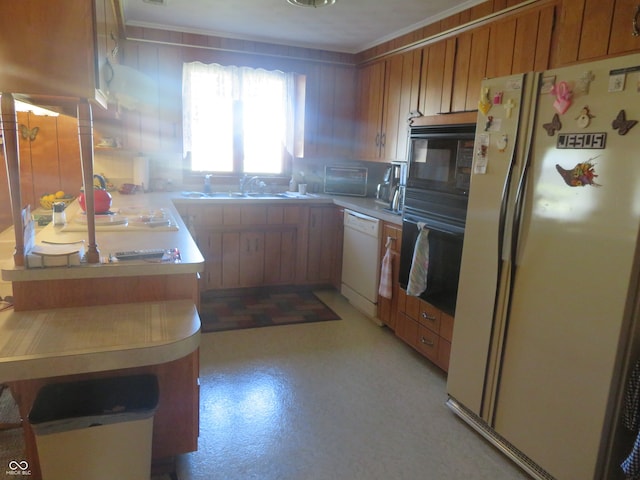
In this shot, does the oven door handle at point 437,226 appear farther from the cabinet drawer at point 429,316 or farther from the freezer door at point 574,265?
the freezer door at point 574,265

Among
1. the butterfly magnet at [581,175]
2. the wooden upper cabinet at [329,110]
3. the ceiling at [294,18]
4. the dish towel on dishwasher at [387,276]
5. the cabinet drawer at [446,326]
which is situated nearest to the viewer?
the butterfly magnet at [581,175]

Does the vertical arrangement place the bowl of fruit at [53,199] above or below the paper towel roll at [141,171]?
below

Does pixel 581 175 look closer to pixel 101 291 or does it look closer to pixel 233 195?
pixel 101 291

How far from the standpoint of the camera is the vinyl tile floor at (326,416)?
6.44ft

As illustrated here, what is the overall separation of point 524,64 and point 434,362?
1.88 m

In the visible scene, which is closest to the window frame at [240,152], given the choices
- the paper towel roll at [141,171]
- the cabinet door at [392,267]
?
the paper towel roll at [141,171]

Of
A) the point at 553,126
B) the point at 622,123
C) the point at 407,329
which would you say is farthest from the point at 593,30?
the point at 407,329

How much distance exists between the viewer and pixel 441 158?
271 cm

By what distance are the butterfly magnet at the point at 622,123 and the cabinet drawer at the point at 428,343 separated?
161cm

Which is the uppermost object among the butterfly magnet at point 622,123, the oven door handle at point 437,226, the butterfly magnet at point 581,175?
the butterfly magnet at point 622,123

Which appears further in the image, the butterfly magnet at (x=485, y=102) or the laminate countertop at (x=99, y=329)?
the butterfly magnet at (x=485, y=102)

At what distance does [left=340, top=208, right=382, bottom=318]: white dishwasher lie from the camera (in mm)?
3523

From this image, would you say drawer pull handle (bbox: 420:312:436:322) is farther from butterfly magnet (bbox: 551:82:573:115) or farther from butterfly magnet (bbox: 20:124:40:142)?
butterfly magnet (bbox: 20:124:40:142)

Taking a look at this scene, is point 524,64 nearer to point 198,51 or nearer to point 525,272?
point 525,272
